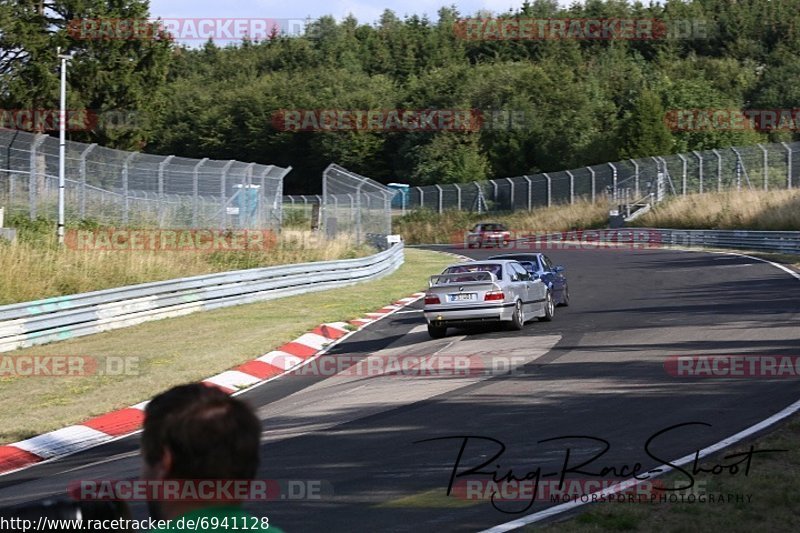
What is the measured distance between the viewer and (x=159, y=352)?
16844 millimetres

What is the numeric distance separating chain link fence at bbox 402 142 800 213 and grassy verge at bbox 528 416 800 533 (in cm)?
4362

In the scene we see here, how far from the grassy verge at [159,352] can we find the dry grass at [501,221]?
36.2 meters

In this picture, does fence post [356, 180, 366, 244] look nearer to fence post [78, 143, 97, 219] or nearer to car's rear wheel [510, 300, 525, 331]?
fence post [78, 143, 97, 219]

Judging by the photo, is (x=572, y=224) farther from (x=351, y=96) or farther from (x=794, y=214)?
(x=351, y=96)

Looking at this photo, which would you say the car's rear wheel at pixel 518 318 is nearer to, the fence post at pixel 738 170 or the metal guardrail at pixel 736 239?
the metal guardrail at pixel 736 239

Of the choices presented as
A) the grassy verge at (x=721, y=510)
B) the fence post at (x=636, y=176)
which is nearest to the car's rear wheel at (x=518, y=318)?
the grassy verge at (x=721, y=510)

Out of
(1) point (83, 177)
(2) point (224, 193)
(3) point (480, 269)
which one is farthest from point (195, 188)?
(3) point (480, 269)

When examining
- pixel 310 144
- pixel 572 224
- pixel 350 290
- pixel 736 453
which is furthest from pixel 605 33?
pixel 736 453

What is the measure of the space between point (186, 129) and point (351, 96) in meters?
15.9

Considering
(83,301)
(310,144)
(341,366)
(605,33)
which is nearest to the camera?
(341,366)

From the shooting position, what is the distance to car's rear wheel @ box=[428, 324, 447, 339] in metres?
18.5

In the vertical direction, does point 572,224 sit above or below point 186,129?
below

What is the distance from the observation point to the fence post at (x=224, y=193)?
1164 inches

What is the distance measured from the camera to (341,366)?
51.8 ft
